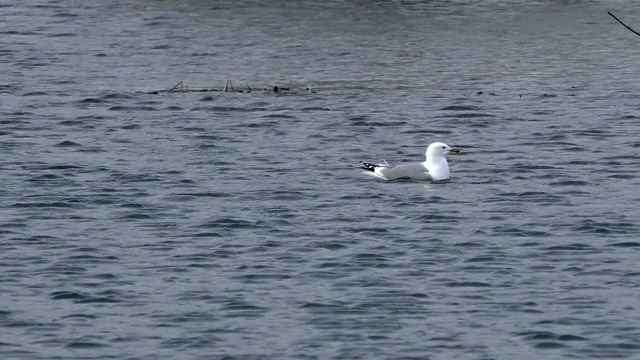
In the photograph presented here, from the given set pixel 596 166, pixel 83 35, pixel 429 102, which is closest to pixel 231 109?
pixel 429 102

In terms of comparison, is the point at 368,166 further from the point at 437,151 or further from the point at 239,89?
the point at 239,89

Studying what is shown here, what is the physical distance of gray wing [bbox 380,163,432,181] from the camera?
30625mm

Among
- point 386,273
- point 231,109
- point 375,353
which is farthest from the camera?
point 231,109

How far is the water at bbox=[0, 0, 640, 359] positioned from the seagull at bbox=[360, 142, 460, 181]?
0.74 ft

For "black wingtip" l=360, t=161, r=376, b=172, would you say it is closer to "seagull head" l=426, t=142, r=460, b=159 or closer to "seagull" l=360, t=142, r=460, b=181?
"seagull" l=360, t=142, r=460, b=181

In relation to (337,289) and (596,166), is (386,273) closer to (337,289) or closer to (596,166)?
(337,289)

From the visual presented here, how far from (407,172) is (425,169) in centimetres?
38

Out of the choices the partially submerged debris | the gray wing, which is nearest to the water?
the gray wing

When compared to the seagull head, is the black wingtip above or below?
below

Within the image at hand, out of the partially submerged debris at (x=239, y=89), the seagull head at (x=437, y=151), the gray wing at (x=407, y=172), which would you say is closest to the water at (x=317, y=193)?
the gray wing at (x=407, y=172)

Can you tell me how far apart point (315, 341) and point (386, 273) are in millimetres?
3477

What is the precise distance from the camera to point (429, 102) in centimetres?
3981

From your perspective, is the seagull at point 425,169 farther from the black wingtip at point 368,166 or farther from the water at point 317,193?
the water at point 317,193

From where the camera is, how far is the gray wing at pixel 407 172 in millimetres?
30625
